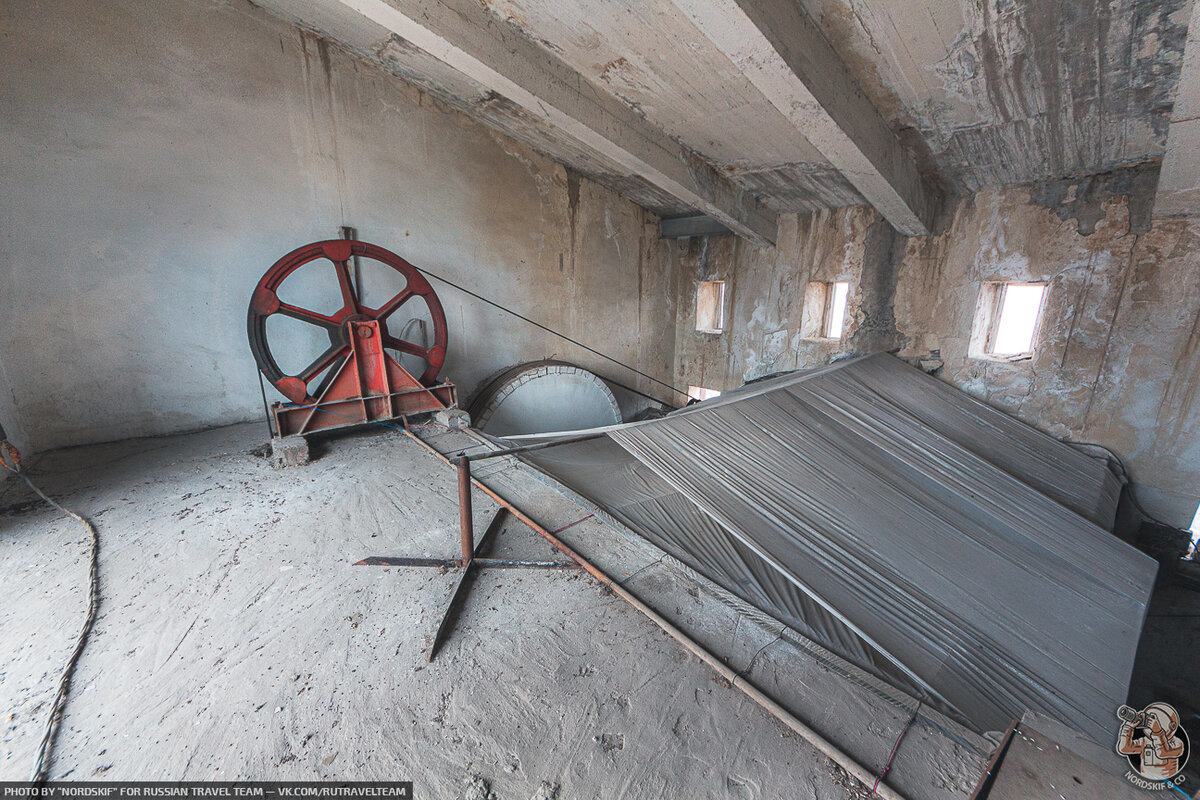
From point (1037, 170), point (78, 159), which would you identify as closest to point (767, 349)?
point (1037, 170)

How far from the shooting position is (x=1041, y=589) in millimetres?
1982

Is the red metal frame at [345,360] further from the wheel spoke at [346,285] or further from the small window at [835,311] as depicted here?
the small window at [835,311]

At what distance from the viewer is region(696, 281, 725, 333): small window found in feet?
20.8

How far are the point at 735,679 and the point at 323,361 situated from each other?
3285 mm

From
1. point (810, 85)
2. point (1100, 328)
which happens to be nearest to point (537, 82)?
point (810, 85)

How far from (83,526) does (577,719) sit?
104 inches

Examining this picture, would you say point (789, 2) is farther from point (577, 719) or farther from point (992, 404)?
point (992, 404)

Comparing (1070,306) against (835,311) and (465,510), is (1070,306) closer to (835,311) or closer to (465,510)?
(835,311)

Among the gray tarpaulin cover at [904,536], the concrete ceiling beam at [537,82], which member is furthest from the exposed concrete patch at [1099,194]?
the concrete ceiling beam at [537,82]

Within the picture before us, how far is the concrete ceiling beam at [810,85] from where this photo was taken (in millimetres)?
2080

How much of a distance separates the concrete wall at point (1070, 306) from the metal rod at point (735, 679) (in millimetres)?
3981

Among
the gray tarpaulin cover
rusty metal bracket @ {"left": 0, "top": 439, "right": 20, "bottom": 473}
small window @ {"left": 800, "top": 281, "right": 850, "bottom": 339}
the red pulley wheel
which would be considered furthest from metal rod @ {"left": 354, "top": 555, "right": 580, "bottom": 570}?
small window @ {"left": 800, "top": 281, "right": 850, "bottom": 339}

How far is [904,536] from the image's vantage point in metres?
2.07

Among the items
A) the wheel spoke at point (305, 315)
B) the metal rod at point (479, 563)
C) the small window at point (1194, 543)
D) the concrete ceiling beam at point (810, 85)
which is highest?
the concrete ceiling beam at point (810, 85)
